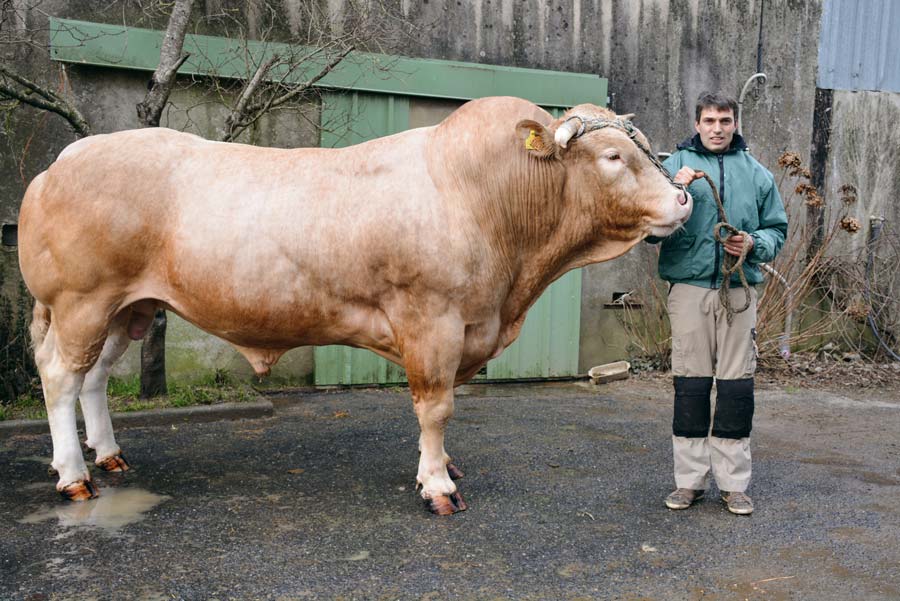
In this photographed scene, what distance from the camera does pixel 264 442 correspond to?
209 inches

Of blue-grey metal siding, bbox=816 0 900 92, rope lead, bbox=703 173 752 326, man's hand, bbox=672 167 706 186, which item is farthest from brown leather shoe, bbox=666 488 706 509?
blue-grey metal siding, bbox=816 0 900 92

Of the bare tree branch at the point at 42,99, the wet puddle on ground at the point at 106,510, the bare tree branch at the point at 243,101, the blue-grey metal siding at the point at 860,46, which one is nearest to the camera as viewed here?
the wet puddle on ground at the point at 106,510

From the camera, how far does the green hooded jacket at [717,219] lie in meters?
4.09

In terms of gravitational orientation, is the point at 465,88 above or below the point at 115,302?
above

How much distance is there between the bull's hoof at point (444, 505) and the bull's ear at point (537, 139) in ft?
5.67

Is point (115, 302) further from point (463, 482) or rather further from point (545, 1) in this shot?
point (545, 1)

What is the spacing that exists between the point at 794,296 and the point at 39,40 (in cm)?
703

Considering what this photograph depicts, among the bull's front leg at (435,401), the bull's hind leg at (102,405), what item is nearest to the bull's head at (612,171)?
the bull's front leg at (435,401)

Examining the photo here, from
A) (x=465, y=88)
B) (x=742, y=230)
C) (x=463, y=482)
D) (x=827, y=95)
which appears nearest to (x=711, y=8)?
(x=827, y=95)

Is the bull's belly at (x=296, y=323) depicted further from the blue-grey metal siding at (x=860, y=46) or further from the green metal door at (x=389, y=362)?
the blue-grey metal siding at (x=860, y=46)

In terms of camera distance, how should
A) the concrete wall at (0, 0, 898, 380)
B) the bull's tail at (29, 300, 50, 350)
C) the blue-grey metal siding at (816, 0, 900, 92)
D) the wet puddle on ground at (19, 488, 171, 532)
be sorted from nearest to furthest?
1. the wet puddle on ground at (19, 488, 171, 532)
2. the bull's tail at (29, 300, 50, 350)
3. the concrete wall at (0, 0, 898, 380)
4. the blue-grey metal siding at (816, 0, 900, 92)

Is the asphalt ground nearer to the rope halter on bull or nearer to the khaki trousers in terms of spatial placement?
the khaki trousers

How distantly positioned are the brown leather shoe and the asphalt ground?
0.06 m

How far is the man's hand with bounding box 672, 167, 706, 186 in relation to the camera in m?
3.95
